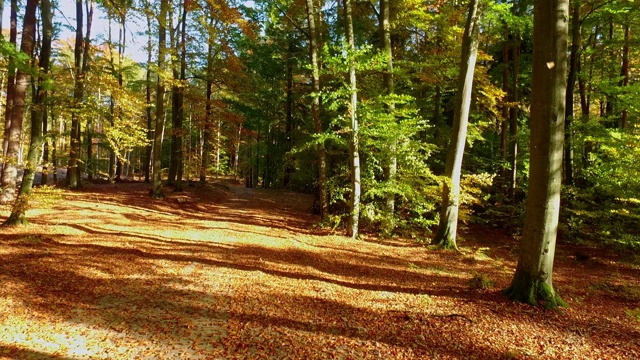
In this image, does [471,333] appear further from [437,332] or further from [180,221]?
[180,221]

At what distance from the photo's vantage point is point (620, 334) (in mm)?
4570

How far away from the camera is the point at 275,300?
5.50m

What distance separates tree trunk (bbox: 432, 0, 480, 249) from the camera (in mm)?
9281

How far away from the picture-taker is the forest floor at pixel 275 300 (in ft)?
13.1

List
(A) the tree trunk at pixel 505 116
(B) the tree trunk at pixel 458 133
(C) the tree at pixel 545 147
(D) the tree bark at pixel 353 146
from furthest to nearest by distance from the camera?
(A) the tree trunk at pixel 505 116 → (D) the tree bark at pixel 353 146 → (B) the tree trunk at pixel 458 133 → (C) the tree at pixel 545 147

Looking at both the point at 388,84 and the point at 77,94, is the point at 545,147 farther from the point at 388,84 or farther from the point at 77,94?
the point at 77,94

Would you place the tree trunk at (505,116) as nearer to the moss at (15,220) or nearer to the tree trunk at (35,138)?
the tree trunk at (35,138)

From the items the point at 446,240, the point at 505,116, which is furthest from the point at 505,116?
the point at 446,240

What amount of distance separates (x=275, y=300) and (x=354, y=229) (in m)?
6.27

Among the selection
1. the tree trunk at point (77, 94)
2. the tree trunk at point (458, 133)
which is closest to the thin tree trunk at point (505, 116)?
the tree trunk at point (458, 133)

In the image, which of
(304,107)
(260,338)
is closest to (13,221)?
(260,338)

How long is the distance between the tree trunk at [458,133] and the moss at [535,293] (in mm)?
4404

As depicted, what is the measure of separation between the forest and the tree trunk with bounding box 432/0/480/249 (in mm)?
58

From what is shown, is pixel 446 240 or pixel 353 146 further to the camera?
pixel 353 146
